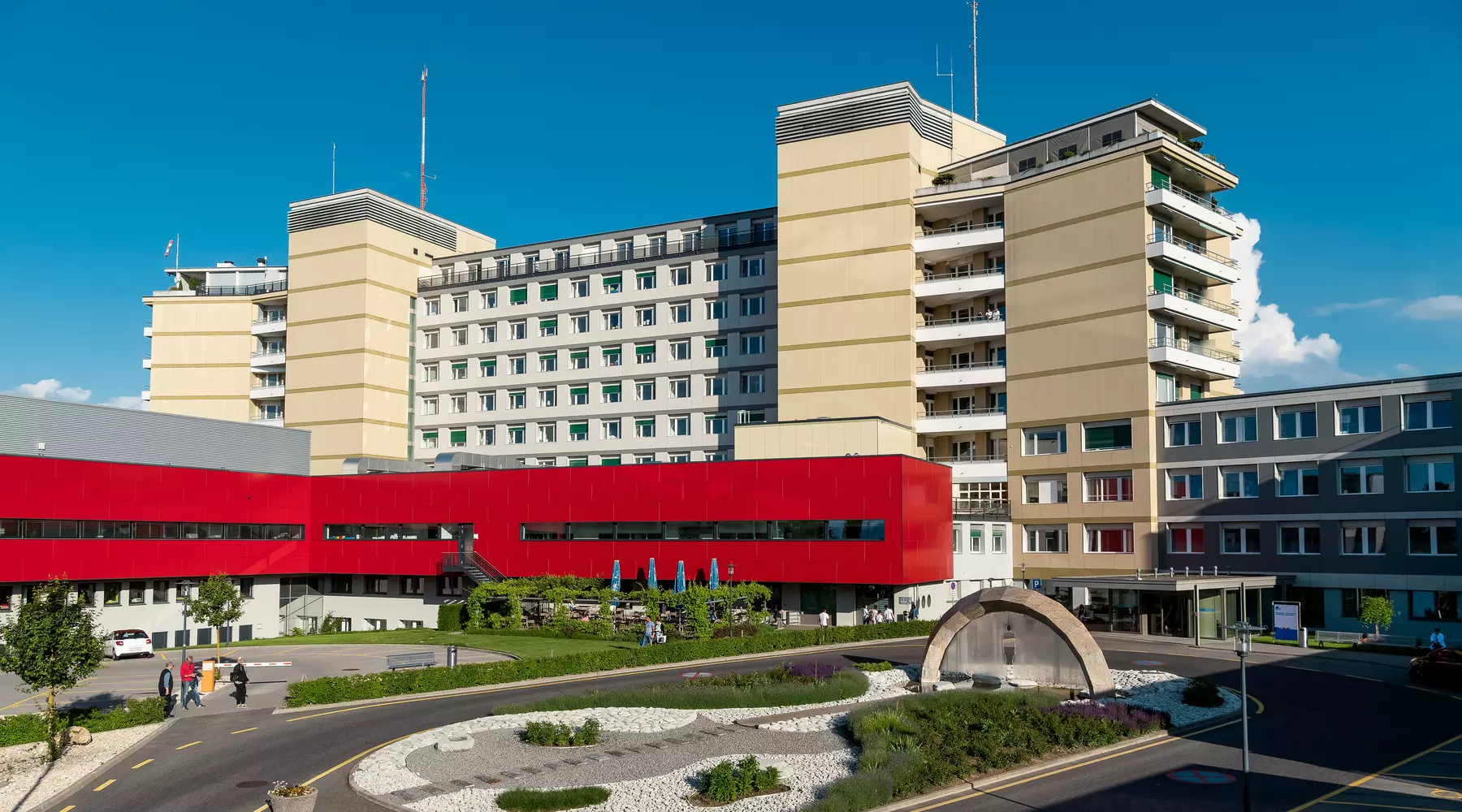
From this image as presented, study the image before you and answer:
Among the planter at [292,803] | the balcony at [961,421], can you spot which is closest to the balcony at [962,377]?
the balcony at [961,421]

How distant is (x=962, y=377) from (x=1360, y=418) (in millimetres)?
22731

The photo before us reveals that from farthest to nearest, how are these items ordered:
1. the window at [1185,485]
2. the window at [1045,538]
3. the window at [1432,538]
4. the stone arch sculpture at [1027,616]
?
1. the window at [1045,538]
2. the window at [1185,485]
3. the window at [1432,538]
4. the stone arch sculpture at [1027,616]

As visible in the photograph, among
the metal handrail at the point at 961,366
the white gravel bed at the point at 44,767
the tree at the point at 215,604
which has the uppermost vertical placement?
the metal handrail at the point at 961,366

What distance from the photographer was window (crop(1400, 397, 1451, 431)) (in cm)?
5516

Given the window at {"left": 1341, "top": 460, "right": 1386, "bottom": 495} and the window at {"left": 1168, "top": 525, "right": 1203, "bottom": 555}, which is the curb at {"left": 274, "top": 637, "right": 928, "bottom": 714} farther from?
the window at {"left": 1341, "top": 460, "right": 1386, "bottom": 495}

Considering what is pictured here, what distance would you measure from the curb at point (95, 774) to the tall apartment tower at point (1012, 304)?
38609mm

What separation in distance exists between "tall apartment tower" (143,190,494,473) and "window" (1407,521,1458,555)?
71.2 m

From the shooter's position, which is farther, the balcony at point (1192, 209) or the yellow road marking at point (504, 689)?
the balcony at point (1192, 209)

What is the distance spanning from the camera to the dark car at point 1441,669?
131 ft

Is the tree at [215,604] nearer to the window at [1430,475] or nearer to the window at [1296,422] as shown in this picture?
the window at [1296,422]

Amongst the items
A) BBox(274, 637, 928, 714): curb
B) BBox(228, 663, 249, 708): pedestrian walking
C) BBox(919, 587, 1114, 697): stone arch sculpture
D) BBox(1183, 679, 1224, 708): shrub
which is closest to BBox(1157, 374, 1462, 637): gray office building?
BBox(274, 637, 928, 714): curb

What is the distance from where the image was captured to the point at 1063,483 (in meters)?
68.4

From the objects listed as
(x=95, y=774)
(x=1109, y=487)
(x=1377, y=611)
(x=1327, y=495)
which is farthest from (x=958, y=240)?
(x=95, y=774)

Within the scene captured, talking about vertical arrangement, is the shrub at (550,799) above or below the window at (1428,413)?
below
